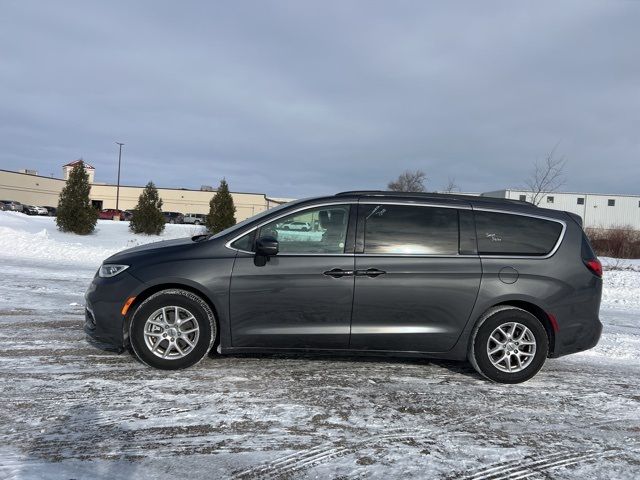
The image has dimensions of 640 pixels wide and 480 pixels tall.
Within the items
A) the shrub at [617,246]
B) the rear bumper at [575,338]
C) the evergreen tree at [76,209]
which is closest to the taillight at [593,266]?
the rear bumper at [575,338]

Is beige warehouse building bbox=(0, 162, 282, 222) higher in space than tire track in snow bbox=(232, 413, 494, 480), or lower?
higher

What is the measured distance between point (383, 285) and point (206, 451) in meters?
2.14

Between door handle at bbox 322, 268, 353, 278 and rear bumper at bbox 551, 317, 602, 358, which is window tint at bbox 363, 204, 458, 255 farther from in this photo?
rear bumper at bbox 551, 317, 602, 358

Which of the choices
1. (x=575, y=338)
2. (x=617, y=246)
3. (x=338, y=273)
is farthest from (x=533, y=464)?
(x=617, y=246)

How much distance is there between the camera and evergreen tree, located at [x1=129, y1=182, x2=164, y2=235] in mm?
25875

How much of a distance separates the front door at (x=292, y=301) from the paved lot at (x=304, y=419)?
372 millimetres

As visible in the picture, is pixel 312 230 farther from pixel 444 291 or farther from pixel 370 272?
pixel 444 291

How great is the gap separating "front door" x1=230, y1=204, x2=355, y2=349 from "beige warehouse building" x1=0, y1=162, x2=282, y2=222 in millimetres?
62089

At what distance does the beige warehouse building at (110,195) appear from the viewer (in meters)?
66.4

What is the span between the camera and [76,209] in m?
22.5

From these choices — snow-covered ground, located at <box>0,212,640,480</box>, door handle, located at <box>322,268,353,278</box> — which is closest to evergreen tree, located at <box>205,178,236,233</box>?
snow-covered ground, located at <box>0,212,640,480</box>

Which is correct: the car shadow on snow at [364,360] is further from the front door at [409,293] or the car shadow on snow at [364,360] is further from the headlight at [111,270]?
the headlight at [111,270]

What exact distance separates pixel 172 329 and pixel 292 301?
1.17 meters

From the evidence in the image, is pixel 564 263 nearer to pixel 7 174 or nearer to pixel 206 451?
pixel 206 451
